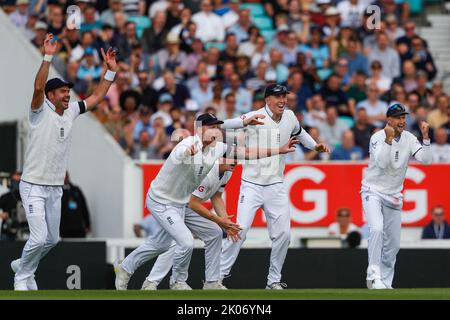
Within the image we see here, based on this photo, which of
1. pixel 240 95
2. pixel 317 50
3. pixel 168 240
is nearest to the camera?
pixel 168 240

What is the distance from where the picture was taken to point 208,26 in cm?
2664

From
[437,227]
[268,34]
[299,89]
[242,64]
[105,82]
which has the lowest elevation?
[437,227]

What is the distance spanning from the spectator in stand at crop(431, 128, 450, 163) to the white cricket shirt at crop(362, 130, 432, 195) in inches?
244

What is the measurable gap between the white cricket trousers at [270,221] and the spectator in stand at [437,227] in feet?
19.2

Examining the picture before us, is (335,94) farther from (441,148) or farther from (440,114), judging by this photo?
(441,148)

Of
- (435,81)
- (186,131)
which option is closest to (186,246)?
(186,131)

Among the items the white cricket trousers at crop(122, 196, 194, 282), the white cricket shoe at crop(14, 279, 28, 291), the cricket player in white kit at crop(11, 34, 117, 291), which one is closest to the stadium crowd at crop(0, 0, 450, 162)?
the white cricket trousers at crop(122, 196, 194, 282)

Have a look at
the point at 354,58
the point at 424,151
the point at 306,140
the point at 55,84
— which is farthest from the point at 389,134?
the point at 354,58

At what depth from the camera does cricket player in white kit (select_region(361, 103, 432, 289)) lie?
18.0 m

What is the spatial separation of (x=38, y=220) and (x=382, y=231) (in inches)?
169

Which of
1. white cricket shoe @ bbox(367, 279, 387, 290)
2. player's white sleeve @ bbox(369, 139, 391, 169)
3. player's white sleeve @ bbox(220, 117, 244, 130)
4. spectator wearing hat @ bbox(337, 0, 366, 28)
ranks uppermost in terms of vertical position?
spectator wearing hat @ bbox(337, 0, 366, 28)

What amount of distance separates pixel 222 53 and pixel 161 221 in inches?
372

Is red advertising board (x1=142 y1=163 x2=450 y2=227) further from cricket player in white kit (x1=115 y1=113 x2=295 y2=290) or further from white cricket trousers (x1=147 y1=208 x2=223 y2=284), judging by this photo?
cricket player in white kit (x1=115 y1=113 x2=295 y2=290)
